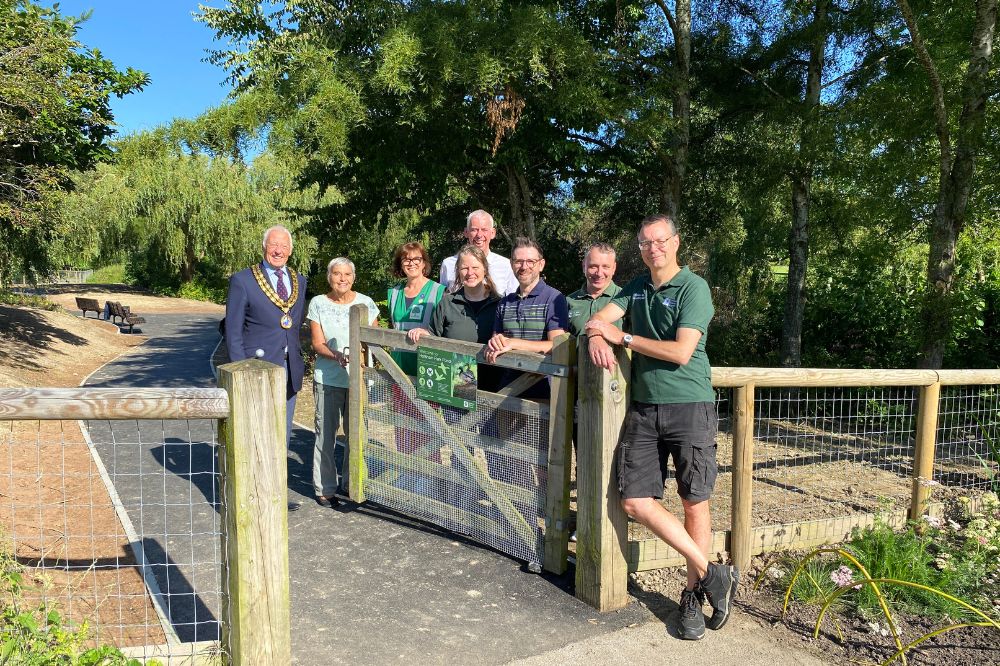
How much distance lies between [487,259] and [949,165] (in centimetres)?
632

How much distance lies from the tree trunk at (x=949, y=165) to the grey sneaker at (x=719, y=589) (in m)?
6.42

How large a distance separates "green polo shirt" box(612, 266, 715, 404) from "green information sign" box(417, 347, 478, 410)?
1.26 meters

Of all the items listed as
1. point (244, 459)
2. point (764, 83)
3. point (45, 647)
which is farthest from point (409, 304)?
point (764, 83)

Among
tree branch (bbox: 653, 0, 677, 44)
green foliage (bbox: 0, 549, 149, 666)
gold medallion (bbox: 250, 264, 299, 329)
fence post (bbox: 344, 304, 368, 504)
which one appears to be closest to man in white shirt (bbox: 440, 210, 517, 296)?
fence post (bbox: 344, 304, 368, 504)

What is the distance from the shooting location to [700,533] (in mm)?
3859

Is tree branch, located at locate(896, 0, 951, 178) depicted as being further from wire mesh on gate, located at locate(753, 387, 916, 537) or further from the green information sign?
the green information sign

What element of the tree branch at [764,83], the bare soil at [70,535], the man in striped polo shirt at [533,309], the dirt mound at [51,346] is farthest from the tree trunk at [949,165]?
the dirt mound at [51,346]

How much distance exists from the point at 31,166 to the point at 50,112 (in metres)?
1.13

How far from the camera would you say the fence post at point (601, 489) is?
3.93m

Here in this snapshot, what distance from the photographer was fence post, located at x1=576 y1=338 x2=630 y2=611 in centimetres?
393

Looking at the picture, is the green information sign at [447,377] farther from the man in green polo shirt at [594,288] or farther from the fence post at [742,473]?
the fence post at [742,473]

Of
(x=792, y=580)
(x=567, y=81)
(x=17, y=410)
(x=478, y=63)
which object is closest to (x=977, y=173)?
(x=567, y=81)

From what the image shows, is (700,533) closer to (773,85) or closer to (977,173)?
(977,173)

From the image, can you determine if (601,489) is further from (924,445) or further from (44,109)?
(44,109)
